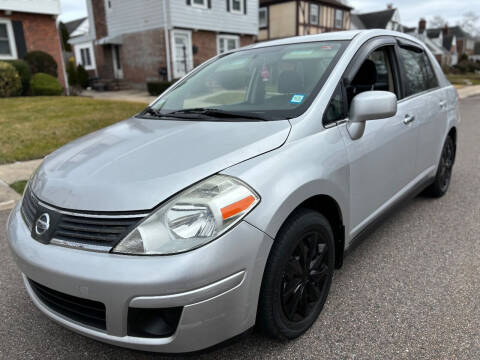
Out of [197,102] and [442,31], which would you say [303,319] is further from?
[442,31]

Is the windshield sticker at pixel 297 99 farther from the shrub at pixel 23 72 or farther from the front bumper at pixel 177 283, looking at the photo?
the shrub at pixel 23 72

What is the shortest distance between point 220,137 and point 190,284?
89 cm

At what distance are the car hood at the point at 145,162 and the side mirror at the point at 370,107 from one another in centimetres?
51

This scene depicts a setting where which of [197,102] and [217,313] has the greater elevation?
[197,102]

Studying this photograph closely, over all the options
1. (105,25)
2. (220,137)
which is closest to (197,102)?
(220,137)

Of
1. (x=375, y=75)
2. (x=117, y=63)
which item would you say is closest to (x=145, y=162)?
(x=375, y=75)

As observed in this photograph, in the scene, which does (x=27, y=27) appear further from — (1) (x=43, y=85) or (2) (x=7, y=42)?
(1) (x=43, y=85)

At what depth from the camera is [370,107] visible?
245 cm

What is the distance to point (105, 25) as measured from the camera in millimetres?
22734

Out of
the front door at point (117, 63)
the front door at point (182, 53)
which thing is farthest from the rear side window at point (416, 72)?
the front door at point (117, 63)

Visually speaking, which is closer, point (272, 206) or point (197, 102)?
point (272, 206)

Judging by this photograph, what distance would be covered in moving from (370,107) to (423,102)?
1485 mm

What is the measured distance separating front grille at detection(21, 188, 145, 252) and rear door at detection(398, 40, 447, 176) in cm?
250

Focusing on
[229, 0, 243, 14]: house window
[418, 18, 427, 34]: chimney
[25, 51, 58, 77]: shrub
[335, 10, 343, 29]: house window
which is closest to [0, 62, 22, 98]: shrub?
[25, 51, 58, 77]: shrub
